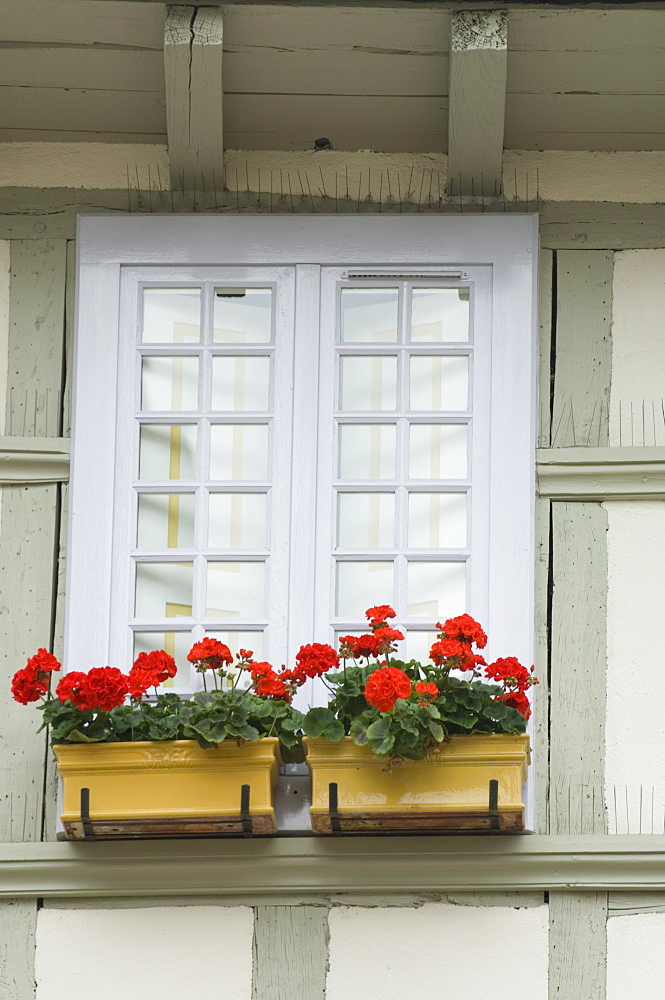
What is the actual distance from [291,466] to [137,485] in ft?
1.53

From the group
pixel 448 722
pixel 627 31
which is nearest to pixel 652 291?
pixel 627 31

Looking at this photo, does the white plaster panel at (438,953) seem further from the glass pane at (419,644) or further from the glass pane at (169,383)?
the glass pane at (169,383)

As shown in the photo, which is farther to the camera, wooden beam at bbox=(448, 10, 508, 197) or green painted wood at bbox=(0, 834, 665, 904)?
wooden beam at bbox=(448, 10, 508, 197)

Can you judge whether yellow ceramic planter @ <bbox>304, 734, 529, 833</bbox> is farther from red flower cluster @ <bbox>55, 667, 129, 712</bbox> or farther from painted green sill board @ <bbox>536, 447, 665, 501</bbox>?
painted green sill board @ <bbox>536, 447, 665, 501</bbox>

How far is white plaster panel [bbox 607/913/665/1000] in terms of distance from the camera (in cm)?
471

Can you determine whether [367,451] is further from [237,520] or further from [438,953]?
[438,953]

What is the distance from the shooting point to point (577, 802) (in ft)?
16.0

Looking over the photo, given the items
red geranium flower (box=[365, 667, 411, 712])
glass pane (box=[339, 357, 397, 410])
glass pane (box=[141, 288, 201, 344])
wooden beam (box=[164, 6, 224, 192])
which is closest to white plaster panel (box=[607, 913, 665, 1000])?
red geranium flower (box=[365, 667, 411, 712])

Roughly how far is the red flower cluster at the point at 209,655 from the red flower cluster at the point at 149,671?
7 centimetres

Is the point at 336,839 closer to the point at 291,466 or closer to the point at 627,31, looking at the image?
the point at 291,466

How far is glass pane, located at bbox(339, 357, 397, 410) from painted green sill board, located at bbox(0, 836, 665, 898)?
132 centimetres

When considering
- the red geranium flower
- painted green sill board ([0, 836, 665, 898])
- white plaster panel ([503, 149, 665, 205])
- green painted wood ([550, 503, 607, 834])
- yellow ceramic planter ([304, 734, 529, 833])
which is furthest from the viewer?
white plaster panel ([503, 149, 665, 205])

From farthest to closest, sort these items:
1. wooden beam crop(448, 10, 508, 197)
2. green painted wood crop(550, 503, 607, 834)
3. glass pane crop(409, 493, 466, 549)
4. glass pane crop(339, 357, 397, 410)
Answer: glass pane crop(339, 357, 397, 410)
glass pane crop(409, 493, 466, 549)
wooden beam crop(448, 10, 508, 197)
green painted wood crop(550, 503, 607, 834)

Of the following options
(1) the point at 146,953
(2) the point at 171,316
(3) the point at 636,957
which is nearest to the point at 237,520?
(2) the point at 171,316
